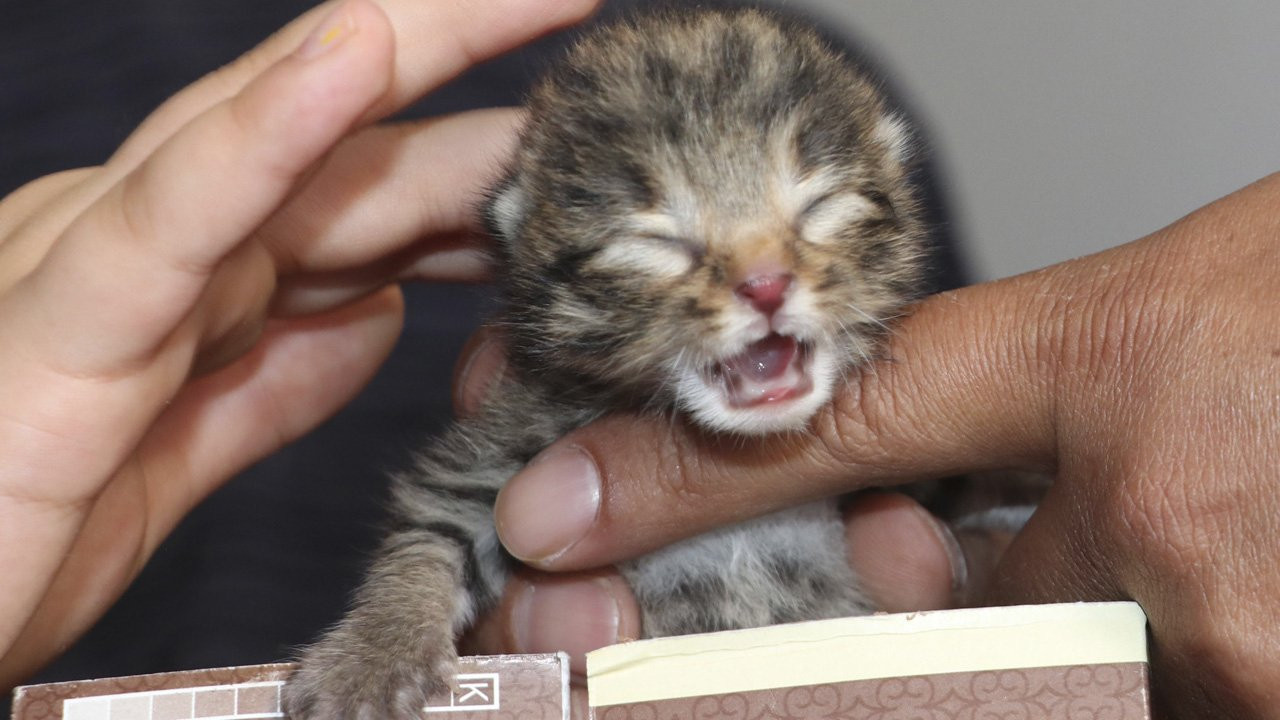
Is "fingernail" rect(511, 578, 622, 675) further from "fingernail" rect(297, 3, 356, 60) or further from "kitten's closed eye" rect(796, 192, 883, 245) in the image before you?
"fingernail" rect(297, 3, 356, 60)

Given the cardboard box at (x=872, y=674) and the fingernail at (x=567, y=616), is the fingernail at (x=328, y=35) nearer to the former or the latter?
the cardboard box at (x=872, y=674)

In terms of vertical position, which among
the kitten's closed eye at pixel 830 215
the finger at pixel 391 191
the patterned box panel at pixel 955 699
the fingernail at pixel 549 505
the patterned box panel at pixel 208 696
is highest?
the finger at pixel 391 191

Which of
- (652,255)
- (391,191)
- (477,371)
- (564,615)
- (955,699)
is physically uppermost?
(391,191)

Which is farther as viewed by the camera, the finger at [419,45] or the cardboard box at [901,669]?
the finger at [419,45]

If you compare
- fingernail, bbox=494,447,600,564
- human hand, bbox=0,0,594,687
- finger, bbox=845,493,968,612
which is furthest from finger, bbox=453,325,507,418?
finger, bbox=845,493,968,612

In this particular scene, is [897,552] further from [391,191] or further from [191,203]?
[191,203]

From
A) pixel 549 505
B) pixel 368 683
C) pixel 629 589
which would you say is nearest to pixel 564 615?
pixel 629 589

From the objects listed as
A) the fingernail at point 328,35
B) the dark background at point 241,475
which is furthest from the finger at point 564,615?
the fingernail at point 328,35

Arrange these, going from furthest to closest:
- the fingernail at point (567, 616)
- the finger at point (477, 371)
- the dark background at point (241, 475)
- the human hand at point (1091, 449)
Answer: the dark background at point (241, 475), the finger at point (477, 371), the fingernail at point (567, 616), the human hand at point (1091, 449)
